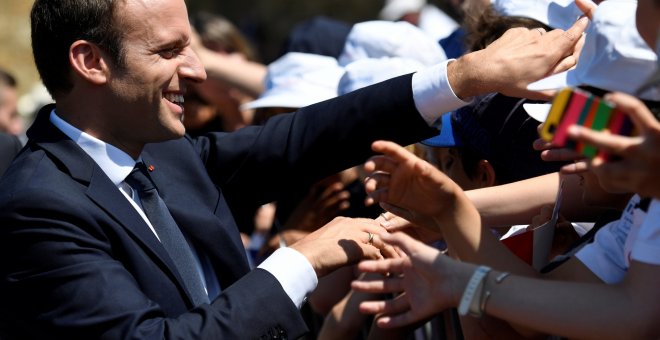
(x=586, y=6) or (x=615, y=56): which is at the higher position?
(x=615, y=56)

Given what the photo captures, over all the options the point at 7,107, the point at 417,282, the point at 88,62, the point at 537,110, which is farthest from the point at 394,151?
the point at 7,107

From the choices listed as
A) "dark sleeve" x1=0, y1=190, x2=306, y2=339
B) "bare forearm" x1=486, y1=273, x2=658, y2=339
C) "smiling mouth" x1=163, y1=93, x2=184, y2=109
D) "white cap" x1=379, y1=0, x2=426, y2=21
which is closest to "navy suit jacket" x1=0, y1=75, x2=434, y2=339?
"dark sleeve" x1=0, y1=190, x2=306, y2=339

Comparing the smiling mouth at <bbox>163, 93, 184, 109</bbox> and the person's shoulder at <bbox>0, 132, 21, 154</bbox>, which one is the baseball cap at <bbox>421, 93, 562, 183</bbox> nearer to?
the smiling mouth at <bbox>163, 93, 184, 109</bbox>

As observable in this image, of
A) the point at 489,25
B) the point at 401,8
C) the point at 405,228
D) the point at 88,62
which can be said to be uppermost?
the point at 88,62

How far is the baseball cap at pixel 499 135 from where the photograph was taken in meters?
3.59

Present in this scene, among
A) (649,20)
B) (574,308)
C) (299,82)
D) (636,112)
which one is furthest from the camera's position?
(299,82)

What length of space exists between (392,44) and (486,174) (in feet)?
4.20

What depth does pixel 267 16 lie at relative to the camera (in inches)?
659

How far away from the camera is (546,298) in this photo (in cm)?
250

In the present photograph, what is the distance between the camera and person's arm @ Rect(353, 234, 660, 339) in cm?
244

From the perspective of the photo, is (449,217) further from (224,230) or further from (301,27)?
(301,27)

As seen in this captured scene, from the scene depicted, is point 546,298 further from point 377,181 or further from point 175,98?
point 175,98

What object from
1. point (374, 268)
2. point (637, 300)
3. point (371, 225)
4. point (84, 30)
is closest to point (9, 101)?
point (84, 30)

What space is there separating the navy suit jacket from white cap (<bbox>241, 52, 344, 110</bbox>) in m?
1.50
